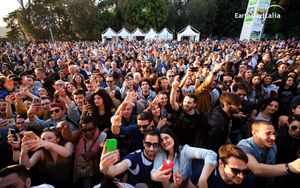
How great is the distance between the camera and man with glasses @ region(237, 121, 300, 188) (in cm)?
216

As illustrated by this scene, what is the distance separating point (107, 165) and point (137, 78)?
4.15 meters

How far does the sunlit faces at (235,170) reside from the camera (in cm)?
196

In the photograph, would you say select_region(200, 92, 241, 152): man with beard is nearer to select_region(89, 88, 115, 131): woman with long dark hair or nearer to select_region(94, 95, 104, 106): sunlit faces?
select_region(89, 88, 115, 131): woman with long dark hair

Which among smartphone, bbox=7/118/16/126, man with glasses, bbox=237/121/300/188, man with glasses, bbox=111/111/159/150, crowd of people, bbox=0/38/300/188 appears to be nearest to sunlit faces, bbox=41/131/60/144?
crowd of people, bbox=0/38/300/188

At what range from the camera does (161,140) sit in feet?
8.05

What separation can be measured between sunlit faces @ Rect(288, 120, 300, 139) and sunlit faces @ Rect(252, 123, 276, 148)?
19.6 inches

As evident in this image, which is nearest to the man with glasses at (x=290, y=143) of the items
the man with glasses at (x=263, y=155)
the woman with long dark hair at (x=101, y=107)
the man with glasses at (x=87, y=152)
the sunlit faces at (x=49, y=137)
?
the man with glasses at (x=263, y=155)

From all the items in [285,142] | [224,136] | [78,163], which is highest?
[285,142]

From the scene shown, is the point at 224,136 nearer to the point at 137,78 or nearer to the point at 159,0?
the point at 137,78

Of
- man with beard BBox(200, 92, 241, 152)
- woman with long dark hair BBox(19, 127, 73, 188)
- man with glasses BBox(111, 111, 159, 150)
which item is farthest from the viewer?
man with beard BBox(200, 92, 241, 152)

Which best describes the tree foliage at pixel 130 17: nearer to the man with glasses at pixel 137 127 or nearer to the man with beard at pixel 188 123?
the man with beard at pixel 188 123

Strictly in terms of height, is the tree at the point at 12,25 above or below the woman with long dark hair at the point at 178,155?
above

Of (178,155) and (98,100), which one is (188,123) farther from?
(98,100)

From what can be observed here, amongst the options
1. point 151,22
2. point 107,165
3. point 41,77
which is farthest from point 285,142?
point 151,22
